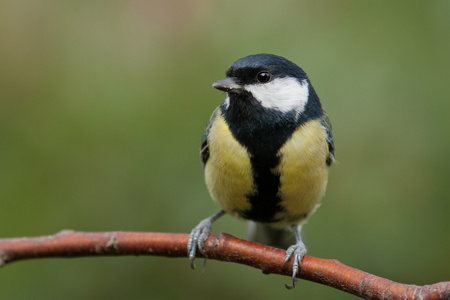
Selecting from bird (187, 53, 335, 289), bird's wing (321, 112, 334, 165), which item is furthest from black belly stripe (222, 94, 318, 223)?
bird's wing (321, 112, 334, 165)

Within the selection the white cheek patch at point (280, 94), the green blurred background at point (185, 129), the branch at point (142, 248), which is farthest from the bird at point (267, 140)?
the green blurred background at point (185, 129)

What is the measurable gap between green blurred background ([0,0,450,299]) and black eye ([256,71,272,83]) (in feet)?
1.49

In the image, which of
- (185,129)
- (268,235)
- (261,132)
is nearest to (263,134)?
(261,132)

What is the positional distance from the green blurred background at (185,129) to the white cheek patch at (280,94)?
1.36ft

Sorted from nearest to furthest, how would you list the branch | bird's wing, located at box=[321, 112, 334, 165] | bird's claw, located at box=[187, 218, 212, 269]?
the branch
bird's claw, located at box=[187, 218, 212, 269]
bird's wing, located at box=[321, 112, 334, 165]

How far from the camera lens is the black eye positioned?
6.40ft

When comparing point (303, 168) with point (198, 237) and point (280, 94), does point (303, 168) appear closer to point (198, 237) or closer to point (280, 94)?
point (280, 94)

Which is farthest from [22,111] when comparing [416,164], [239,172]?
[416,164]

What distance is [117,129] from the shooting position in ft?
7.84

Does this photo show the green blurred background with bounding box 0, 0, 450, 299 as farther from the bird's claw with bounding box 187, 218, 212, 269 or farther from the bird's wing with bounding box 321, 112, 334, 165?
the bird's claw with bounding box 187, 218, 212, 269

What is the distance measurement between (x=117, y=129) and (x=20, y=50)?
61 centimetres

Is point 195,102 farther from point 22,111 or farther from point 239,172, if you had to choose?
point 22,111

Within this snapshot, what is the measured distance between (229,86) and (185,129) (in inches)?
18.9

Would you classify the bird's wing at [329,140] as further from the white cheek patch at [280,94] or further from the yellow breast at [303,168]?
the white cheek patch at [280,94]
